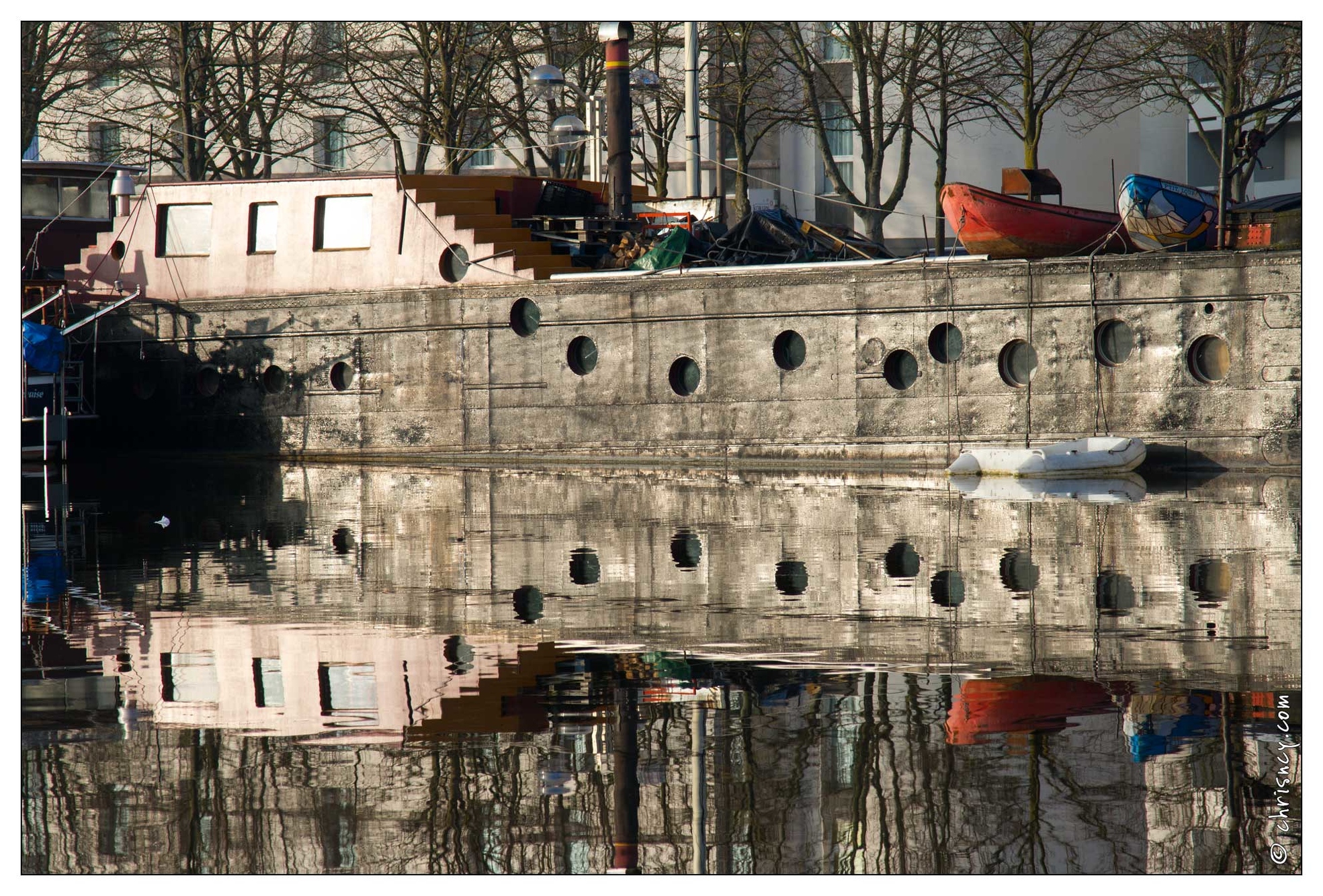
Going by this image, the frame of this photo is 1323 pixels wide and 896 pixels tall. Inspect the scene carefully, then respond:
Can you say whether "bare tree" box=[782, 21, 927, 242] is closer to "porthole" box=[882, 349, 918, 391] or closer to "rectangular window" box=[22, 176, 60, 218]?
"porthole" box=[882, 349, 918, 391]

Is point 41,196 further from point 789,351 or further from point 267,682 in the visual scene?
point 267,682

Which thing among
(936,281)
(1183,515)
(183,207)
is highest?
(183,207)

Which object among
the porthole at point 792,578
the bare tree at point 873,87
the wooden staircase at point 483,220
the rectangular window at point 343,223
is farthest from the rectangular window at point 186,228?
the porthole at point 792,578

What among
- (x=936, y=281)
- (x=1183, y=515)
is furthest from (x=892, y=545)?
(x=936, y=281)

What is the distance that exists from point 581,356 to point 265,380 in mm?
4907

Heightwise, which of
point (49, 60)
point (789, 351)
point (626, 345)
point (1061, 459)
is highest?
point (49, 60)

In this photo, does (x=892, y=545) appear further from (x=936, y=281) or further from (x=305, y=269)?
(x=305, y=269)

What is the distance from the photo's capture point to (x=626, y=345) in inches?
770

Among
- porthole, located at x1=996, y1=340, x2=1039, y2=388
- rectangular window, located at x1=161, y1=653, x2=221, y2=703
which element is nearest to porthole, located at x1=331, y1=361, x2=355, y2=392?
porthole, located at x1=996, y1=340, x2=1039, y2=388

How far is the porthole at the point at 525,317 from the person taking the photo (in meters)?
19.9

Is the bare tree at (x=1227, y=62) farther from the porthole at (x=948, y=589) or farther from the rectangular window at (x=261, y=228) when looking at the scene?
the porthole at (x=948, y=589)

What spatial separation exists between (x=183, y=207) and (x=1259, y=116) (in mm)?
21233

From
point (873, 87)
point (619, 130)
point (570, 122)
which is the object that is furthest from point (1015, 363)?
point (873, 87)

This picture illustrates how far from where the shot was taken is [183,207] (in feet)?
72.0
